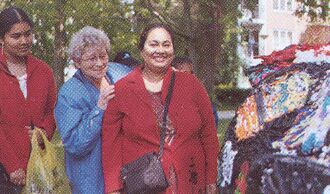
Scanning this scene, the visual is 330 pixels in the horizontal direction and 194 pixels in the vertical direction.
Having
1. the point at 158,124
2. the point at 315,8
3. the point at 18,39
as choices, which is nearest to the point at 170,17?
the point at 315,8

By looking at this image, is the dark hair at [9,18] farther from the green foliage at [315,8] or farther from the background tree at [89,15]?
the green foliage at [315,8]

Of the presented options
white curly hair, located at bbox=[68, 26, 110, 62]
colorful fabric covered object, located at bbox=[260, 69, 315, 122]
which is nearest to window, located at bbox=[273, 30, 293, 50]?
white curly hair, located at bbox=[68, 26, 110, 62]

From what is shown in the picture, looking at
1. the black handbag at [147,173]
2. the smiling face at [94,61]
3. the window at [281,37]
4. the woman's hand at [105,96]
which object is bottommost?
the window at [281,37]

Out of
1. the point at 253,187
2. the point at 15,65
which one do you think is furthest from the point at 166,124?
the point at 15,65

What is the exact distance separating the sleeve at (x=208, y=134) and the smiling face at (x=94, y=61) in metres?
0.72

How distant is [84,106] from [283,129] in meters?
1.98

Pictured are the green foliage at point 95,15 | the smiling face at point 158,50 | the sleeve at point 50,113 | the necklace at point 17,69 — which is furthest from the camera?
the green foliage at point 95,15

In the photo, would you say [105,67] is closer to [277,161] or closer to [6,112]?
[6,112]

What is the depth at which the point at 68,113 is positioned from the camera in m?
5.64

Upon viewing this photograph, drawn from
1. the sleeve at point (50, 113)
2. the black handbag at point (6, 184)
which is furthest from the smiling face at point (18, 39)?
the black handbag at point (6, 184)

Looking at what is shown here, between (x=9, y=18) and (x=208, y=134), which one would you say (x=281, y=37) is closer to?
(x=9, y=18)

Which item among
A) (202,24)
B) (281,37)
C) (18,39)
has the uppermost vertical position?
(18,39)

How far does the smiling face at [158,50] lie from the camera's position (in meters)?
5.30

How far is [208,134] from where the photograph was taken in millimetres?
5387
